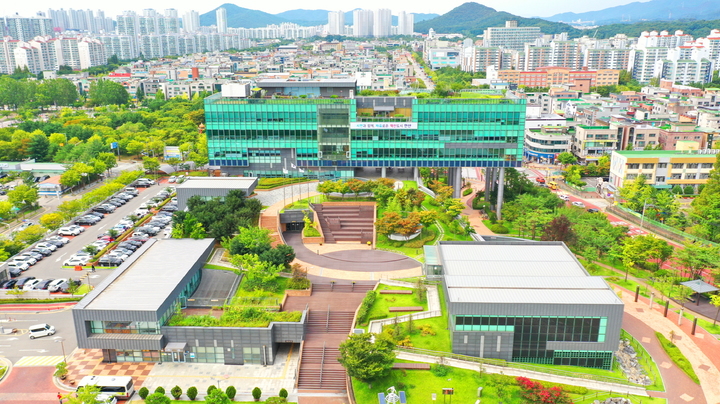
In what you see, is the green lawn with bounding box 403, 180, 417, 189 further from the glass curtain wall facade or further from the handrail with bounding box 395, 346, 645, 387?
the handrail with bounding box 395, 346, 645, 387

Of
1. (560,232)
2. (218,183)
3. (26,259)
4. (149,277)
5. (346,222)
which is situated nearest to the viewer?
(149,277)

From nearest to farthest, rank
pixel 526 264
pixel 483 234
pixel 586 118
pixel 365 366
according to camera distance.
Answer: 1. pixel 365 366
2. pixel 526 264
3. pixel 483 234
4. pixel 586 118

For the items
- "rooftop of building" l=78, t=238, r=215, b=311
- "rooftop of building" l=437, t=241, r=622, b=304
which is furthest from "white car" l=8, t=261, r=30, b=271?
"rooftop of building" l=437, t=241, r=622, b=304

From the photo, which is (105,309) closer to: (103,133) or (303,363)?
(303,363)

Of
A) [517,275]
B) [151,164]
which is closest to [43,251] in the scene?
[151,164]

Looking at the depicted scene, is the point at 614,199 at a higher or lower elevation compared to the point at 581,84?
lower

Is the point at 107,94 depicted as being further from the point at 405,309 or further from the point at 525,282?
the point at 525,282

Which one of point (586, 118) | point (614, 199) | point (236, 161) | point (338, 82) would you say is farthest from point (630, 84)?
point (236, 161)
